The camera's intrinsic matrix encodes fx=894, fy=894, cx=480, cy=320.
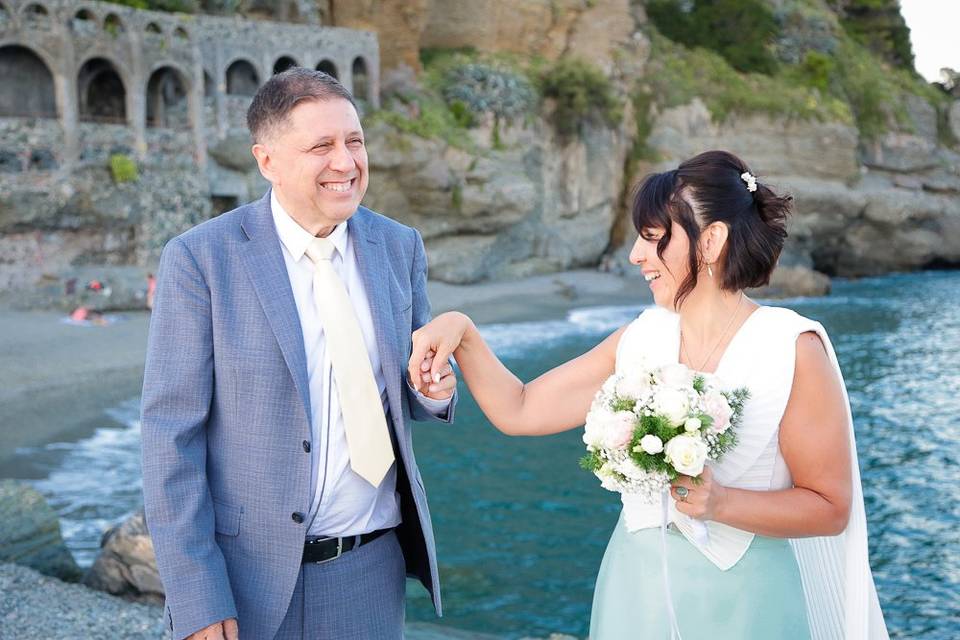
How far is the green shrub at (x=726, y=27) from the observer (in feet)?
149

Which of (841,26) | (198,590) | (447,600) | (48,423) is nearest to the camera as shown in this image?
(198,590)

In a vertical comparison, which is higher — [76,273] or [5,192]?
[5,192]

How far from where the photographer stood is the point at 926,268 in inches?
1848

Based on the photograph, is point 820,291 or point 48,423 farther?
point 820,291

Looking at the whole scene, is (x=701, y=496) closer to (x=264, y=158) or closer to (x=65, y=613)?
(x=264, y=158)

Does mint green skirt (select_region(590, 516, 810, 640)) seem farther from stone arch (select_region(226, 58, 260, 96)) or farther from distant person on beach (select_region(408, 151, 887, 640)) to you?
stone arch (select_region(226, 58, 260, 96))

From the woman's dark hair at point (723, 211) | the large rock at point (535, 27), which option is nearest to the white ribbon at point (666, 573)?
the woman's dark hair at point (723, 211)

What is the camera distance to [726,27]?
46.6 meters

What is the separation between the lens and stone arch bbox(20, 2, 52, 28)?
23.6 m

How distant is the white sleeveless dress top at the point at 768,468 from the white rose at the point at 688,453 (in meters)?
0.33

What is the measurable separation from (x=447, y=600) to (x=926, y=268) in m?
45.3

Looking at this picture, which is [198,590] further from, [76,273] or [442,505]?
[76,273]

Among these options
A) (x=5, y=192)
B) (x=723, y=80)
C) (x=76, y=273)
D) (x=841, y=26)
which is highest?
(x=841, y=26)

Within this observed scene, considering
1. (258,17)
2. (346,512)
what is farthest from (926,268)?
(346,512)
